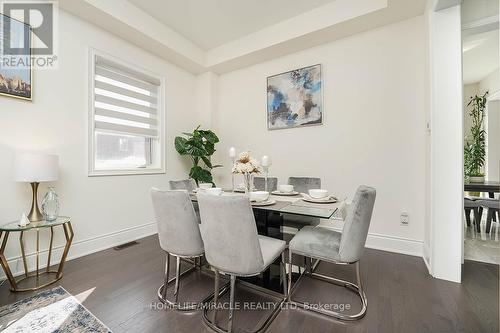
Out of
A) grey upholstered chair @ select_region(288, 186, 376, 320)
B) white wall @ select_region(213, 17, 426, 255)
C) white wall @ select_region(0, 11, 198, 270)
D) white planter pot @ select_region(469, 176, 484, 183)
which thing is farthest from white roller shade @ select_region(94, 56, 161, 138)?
white planter pot @ select_region(469, 176, 484, 183)

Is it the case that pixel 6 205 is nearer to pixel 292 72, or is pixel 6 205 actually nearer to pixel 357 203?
pixel 357 203

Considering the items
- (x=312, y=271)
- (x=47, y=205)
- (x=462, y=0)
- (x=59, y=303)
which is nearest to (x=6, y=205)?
(x=47, y=205)

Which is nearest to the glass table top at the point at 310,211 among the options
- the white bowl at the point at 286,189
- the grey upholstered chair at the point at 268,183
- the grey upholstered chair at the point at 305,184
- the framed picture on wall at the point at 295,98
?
the white bowl at the point at 286,189

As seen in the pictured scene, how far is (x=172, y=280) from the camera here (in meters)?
2.05

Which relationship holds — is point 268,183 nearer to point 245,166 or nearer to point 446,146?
point 245,166

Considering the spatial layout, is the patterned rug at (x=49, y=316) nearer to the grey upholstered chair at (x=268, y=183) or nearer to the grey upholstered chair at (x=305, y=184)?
the grey upholstered chair at (x=268, y=183)

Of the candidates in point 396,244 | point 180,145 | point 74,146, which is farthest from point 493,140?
point 74,146

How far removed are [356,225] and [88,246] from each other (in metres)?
3.01

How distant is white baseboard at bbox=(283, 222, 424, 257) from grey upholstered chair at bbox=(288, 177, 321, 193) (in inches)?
41.8

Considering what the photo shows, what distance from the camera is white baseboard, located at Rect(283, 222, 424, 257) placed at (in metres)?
2.62

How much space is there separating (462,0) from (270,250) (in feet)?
9.37

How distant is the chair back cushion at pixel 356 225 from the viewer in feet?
4.96

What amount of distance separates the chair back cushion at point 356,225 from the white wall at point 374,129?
1.54 meters

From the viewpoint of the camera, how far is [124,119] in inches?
126
